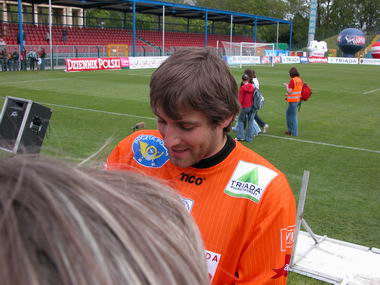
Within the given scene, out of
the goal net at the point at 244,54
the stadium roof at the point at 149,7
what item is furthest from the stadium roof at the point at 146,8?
the goal net at the point at 244,54

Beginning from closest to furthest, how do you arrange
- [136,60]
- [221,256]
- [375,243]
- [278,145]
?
[221,256]
[375,243]
[278,145]
[136,60]

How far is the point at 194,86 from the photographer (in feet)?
5.28

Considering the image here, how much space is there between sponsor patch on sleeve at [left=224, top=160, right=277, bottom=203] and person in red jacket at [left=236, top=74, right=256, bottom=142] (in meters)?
8.40

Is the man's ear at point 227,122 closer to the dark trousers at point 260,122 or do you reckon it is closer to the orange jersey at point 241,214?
the orange jersey at point 241,214

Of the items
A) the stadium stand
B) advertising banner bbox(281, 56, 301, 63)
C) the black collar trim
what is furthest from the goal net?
the black collar trim

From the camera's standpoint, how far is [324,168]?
809cm

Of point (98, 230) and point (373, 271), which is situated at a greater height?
point (98, 230)

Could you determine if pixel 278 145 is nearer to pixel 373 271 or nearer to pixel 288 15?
pixel 373 271

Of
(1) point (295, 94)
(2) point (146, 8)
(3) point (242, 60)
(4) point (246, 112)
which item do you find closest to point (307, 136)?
(1) point (295, 94)

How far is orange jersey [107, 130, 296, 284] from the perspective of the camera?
1.67 meters

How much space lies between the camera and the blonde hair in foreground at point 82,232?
0.55 metres

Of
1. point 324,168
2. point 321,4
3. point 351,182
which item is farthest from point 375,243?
point 321,4

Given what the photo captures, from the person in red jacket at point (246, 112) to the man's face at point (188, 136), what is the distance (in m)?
8.48

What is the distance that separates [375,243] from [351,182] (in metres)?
2.33
